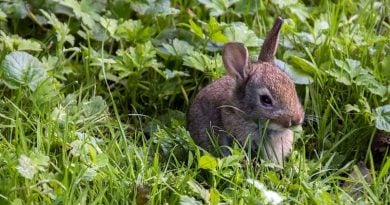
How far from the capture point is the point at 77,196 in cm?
436

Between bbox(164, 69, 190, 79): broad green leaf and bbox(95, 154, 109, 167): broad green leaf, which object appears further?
bbox(164, 69, 190, 79): broad green leaf

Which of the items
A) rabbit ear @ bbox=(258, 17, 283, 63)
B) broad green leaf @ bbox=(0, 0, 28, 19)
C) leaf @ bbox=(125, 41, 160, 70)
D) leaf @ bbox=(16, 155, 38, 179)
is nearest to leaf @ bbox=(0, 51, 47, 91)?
leaf @ bbox=(125, 41, 160, 70)

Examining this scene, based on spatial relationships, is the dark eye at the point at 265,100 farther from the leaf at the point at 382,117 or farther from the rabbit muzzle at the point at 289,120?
the leaf at the point at 382,117

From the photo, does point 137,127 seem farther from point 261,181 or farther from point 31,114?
point 261,181

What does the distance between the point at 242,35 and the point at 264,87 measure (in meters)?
0.77

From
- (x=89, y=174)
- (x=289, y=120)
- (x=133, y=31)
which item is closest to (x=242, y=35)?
(x=133, y=31)

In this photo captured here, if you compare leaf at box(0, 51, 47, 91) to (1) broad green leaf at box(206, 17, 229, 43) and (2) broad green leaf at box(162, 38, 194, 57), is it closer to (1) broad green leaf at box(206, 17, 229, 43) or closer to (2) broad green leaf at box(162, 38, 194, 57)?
(2) broad green leaf at box(162, 38, 194, 57)

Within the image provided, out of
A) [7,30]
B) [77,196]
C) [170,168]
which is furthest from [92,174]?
[7,30]

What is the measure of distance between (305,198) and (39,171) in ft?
4.20

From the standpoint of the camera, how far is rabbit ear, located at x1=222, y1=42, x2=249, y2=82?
520cm

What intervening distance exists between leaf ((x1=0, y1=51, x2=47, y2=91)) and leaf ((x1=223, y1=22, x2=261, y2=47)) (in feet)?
3.95

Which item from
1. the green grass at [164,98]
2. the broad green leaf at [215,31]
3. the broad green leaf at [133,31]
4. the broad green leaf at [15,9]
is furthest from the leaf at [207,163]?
the broad green leaf at [15,9]

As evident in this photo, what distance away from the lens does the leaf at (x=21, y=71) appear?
16.8 ft

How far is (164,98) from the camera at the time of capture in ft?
19.1
